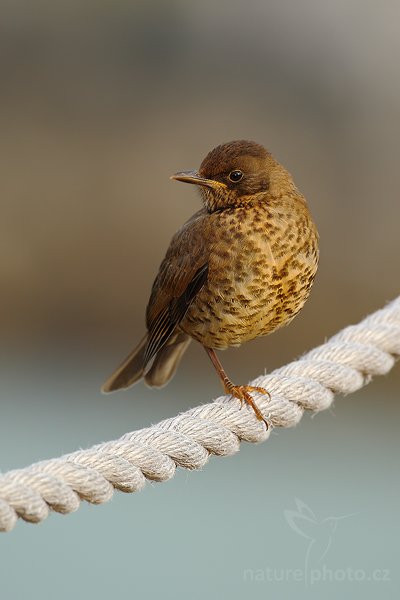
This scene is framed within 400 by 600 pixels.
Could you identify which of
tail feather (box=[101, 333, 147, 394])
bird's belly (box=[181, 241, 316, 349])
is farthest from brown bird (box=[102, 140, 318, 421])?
tail feather (box=[101, 333, 147, 394])

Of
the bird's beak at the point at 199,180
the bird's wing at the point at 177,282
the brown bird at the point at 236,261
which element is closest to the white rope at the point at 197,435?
the brown bird at the point at 236,261

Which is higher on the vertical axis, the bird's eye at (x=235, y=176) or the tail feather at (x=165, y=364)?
the bird's eye at (x=235, y=176)

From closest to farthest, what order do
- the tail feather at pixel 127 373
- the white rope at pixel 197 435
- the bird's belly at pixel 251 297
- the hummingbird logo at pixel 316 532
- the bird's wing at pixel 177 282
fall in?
the white rope at pixel 197 435 < the bird's belly at pixel 251 297 < the bird's wing at pixel 177 282 < the tail feather at pixel 127 373 < the hummingbird logo at pixel 316 532

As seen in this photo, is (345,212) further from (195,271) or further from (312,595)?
(195,271)

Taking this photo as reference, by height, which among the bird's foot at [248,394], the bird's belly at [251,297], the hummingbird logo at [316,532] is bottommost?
the hummingbird logo at [316,532]

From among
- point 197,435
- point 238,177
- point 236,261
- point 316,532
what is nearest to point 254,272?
point 236,261

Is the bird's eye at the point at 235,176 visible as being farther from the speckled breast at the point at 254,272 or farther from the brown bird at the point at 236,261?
the speckled breast at the point at 254,272

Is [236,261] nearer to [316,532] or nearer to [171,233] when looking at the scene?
[316,532]
